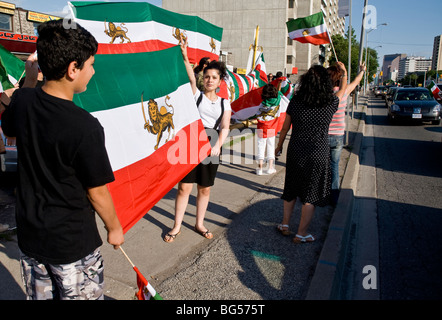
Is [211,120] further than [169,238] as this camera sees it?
No

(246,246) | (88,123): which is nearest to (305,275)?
(246,246)

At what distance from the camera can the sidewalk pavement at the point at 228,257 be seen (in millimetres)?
2959

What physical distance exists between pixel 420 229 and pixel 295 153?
7.36ft

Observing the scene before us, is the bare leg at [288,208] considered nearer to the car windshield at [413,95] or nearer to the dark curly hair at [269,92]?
the dark curly hair at [269,92]

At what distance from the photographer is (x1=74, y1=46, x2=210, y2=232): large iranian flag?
2.33m

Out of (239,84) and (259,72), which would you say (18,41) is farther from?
(259,72)

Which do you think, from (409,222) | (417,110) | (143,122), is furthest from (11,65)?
(417,110)

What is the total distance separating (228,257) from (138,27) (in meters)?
4.51

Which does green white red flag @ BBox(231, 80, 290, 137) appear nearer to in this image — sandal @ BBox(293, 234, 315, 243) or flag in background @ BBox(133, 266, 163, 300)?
sandal @ BBox(293, 234, 315, 243)

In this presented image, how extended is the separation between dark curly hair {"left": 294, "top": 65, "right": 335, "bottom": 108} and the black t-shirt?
2.50 meters

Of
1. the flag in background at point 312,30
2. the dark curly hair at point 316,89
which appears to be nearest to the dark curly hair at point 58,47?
the dark curly hair at point 316,89

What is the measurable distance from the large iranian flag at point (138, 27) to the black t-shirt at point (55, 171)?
3.63m

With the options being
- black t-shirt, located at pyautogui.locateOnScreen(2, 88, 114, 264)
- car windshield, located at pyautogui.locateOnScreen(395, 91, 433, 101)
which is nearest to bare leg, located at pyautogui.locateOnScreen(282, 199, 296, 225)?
black t-shirt, located at pyautogui.locateOnScreen(2, 88, 114, 264)

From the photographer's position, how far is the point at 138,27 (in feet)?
19.8
